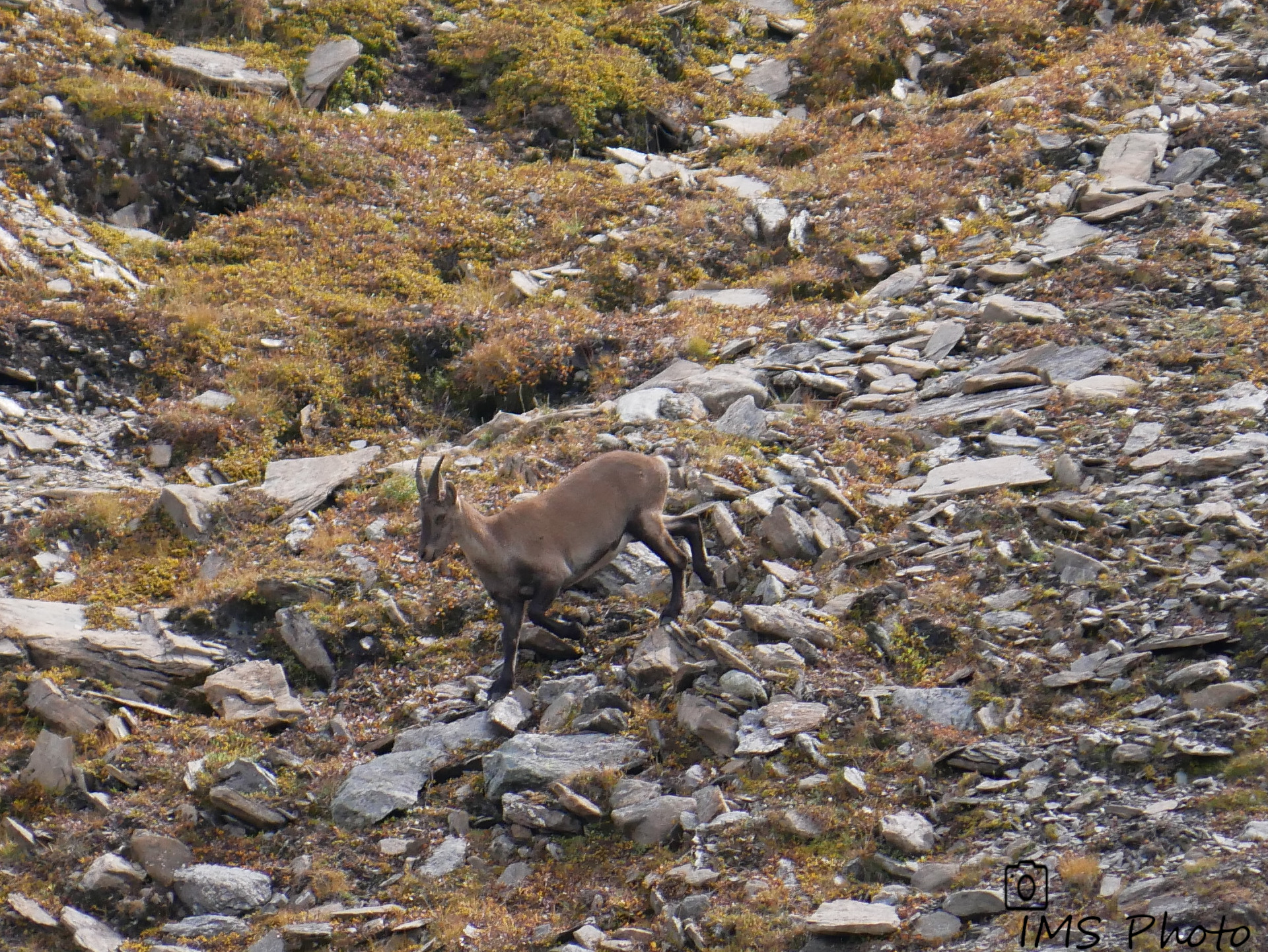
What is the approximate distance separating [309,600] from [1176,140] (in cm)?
1191

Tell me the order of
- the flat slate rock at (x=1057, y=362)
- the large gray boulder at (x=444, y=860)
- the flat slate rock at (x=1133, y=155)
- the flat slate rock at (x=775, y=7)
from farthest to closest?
the flat slate rock at (x=775, y=7) → the flat slate rock at (x=1133, y=155) → the flat slate rock at (x=1057, y=362) → the large gray boulder at (x=444, y=860)

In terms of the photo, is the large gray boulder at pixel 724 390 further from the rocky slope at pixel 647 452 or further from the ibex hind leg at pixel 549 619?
the ibex hind leg at pixel 549 619

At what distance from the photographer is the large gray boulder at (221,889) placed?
7.50 metres

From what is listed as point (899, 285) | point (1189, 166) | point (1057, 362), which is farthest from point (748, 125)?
point (1057, 362)

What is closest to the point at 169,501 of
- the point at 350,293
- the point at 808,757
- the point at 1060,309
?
the point at 350,293

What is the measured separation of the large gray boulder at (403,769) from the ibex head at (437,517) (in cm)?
130

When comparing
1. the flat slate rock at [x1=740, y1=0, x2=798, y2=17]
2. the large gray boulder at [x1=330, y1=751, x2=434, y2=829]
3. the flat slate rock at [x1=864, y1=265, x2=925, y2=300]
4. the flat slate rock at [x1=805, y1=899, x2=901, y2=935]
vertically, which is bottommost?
the large gray boulder at [x1=330, y1=751, x2=434, y2=829]

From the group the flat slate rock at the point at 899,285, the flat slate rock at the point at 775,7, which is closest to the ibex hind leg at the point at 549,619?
the flat slate rock at the point at 899,285

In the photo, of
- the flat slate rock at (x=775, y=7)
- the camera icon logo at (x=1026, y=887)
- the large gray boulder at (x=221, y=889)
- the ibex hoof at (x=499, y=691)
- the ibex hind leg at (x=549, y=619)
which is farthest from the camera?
the flat slate rock at (x=775, y=7)

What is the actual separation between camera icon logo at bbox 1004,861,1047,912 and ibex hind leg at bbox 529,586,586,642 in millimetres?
3948

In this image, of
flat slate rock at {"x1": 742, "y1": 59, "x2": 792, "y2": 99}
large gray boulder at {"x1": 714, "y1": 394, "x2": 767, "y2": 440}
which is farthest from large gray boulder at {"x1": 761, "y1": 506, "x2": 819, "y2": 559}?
flat slate rock at {"x1": 742, "y1": 59, "x2": 792, "y2": 99}

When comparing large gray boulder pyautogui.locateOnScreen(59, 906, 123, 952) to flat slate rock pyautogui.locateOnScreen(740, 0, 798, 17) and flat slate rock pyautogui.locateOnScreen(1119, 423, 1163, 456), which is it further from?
flat slate rock pyautogui.locateOnScreen(740, 0, 798, 17)

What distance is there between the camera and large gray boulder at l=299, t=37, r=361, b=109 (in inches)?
752

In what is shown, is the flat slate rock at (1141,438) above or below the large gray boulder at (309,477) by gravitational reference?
above
